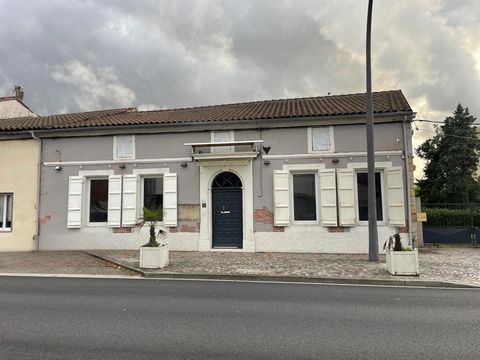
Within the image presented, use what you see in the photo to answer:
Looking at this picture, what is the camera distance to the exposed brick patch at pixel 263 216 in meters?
13.1

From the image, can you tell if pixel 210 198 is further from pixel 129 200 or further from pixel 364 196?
pixel 364 196

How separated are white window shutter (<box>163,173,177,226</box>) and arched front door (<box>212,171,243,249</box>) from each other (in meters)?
1.41

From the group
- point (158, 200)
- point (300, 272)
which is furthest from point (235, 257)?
point (158, 200)

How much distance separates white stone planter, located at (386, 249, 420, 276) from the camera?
348 inches

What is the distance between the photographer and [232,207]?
13492 millimetres

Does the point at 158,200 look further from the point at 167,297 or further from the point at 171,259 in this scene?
the point at 167,297

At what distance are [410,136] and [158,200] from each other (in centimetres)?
923

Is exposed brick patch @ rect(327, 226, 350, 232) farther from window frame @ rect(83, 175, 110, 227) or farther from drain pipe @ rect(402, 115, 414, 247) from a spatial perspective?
window frame @ rect(83, 175, 110, 227)

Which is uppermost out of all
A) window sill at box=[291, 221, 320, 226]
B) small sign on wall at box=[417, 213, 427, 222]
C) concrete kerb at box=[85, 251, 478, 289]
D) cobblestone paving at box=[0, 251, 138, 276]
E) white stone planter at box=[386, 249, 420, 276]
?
small sign on wall at box=[417, 213, 427, 222]

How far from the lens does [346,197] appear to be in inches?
501

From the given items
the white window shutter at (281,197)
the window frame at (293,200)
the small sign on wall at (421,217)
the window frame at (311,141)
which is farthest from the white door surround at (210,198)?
the small sign on wall at (421,217)

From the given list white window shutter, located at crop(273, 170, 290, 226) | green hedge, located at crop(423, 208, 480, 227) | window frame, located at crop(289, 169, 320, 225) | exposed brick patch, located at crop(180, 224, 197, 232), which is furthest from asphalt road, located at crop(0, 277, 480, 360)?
green hedge, located at crop(423, 208, 480, 227)

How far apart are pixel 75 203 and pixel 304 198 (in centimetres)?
852

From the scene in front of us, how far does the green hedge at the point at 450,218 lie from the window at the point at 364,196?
5.22 metres
